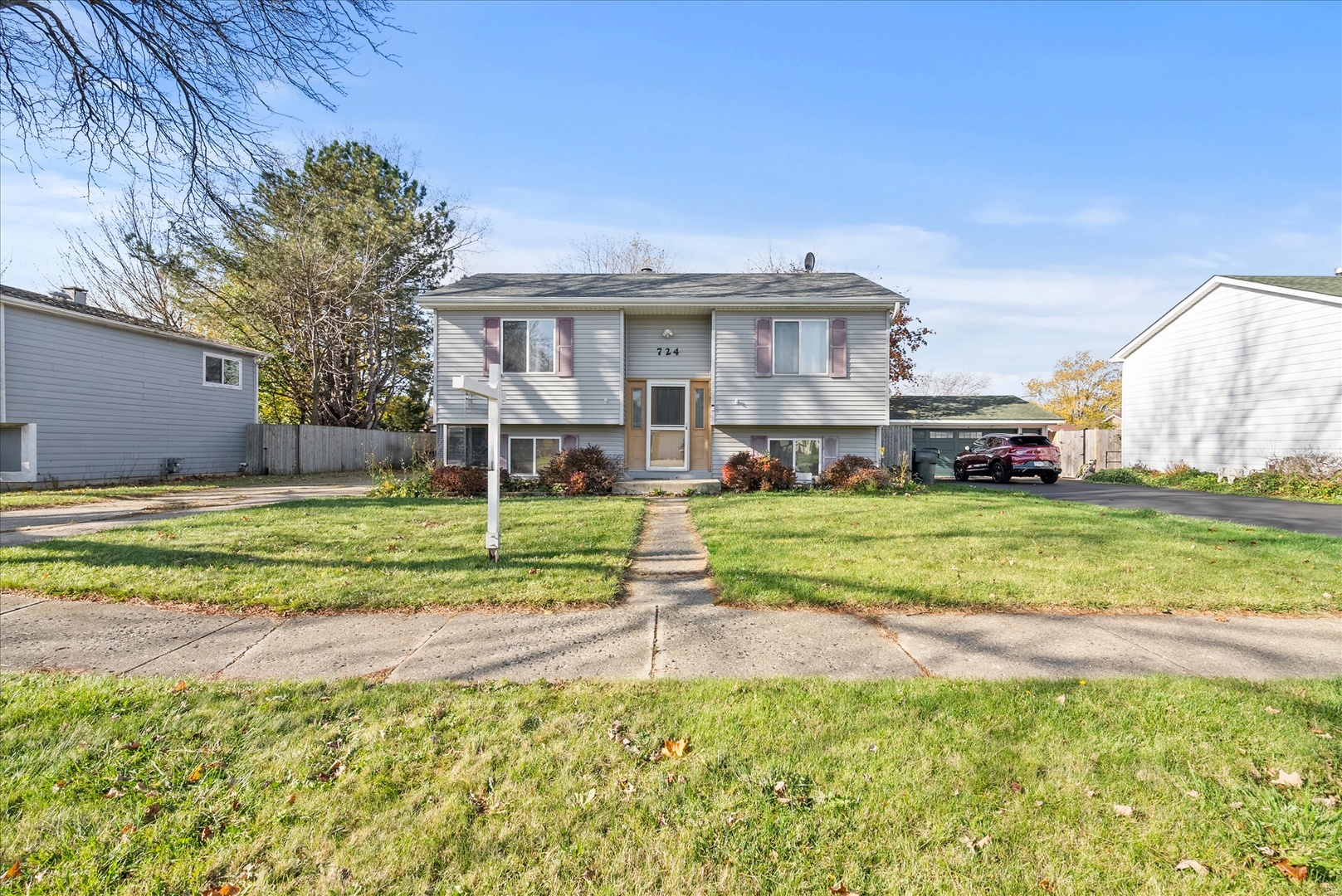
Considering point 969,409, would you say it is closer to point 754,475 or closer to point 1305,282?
point 1305,282

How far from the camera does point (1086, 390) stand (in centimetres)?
4181

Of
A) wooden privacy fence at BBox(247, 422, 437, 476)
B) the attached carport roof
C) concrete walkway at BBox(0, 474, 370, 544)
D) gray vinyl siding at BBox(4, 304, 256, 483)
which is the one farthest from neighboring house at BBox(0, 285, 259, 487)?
the attached carport roof

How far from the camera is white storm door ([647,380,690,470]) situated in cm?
1568

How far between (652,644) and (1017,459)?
18566 mm

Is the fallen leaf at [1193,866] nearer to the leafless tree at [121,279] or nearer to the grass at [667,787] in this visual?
the grass at [667,787]

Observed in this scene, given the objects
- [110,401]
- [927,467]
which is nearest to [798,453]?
[927,467]

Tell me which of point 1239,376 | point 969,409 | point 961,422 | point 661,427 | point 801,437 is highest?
point 1239,376

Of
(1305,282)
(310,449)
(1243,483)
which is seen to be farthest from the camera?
(310,449)

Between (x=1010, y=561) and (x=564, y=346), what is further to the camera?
(x=564, y=346)

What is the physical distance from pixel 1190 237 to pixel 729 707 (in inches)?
981

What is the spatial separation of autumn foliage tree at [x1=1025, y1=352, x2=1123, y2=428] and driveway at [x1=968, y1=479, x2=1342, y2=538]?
28077 millimetres

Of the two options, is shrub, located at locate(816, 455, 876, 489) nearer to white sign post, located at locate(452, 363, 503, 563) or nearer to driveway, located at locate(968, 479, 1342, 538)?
driveway, located at locate(968, 479, 1342, 538)

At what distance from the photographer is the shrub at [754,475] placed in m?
13.6

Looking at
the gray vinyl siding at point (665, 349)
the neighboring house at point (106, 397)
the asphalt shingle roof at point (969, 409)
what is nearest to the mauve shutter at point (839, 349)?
the gray vinyl siding at point (665, 349)
